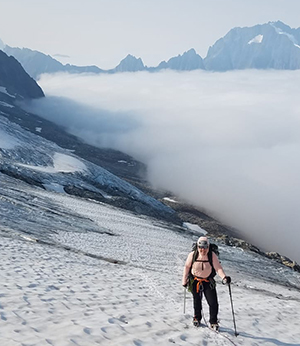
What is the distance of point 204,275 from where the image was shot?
12.2 meters

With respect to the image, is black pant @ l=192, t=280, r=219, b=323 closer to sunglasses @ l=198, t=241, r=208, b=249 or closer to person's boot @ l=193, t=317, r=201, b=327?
person's boot @ l=193, t=317, r=201, b=327

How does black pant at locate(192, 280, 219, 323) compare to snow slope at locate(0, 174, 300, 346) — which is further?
black pant at locate(192, 280, 219, 323)

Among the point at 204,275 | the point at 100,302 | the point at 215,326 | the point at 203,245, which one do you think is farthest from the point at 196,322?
the point at 100,302

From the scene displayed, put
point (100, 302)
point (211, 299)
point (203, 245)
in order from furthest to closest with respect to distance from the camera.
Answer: point (100, 302) < point (211, 299) < point (203, 245)

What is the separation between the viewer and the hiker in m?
12.2

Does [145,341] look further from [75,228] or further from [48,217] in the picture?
[48,217]

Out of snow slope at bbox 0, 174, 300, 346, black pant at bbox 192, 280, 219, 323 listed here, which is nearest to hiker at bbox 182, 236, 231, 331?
black pant at bbox 192, 280, 219, 323

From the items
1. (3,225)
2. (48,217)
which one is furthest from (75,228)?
(3,225)

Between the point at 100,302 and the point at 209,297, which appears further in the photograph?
the point at 100,302

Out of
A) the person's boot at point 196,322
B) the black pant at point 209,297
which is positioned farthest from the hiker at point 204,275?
the person's boot at point 196,322

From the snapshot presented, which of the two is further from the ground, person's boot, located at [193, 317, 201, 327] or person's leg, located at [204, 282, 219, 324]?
person's leg, located at [204, 282, 219, 324]

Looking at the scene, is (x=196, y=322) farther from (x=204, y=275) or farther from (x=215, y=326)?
(x=204, y=275)

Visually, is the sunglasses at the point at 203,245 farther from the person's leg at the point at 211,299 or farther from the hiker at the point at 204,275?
the person's leg at the point at 211,299

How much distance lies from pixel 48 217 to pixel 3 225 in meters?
10.4
